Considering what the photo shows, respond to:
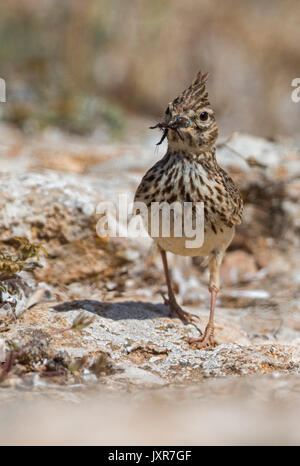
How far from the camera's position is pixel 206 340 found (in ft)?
15.9

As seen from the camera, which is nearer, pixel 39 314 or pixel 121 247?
pixel 39 314

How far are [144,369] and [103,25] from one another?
11.6m

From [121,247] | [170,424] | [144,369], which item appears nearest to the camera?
[170,424]

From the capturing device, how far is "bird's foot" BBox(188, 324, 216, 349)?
4.80 metres

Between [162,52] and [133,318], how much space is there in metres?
10.8

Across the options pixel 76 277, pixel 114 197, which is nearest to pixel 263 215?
pixel 114 197

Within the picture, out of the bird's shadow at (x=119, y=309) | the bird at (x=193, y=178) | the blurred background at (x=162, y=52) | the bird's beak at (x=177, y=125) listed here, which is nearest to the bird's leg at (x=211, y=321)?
the bird at (x=193, y=178)

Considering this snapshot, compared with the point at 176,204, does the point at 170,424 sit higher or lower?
lower

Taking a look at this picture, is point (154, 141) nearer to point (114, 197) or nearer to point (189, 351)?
point (114, 197)

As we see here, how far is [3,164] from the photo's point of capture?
743 cm

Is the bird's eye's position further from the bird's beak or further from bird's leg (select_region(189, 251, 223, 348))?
bird's leg (select_region(189, 251, 223, 348))

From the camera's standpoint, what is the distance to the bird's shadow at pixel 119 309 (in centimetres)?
515

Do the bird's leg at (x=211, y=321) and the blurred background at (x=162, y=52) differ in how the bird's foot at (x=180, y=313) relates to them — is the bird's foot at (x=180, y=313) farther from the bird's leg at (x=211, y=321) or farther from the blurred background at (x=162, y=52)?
the blurred background at (x=162, y=52)

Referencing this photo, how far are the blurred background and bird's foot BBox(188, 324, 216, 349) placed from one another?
28.1 feet
